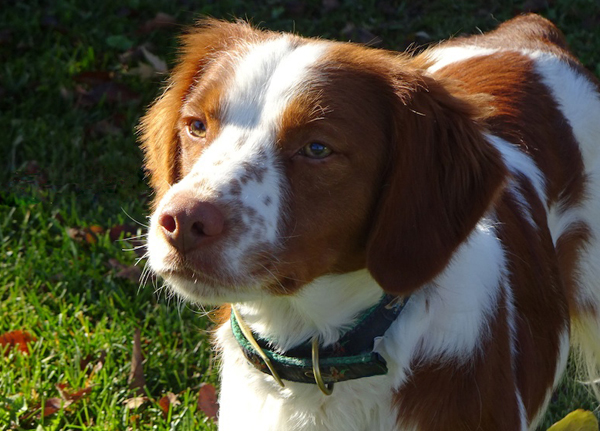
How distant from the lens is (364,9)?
6.74m

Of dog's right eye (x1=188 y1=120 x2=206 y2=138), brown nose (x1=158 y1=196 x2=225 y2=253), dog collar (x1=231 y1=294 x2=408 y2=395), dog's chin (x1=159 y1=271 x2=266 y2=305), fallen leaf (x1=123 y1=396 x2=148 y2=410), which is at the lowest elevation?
fallen leaf (x1=123 y1=396 x2=148 y2=410)

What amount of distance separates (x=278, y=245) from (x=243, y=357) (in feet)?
1.85

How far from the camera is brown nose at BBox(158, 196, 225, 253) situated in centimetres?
220

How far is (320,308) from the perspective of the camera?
2602 mm

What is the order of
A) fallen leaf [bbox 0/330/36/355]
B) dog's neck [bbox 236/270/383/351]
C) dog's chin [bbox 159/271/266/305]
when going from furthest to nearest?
fallen leaf [bbox 0/330/36/355]
dog's neck [bbox 236/270/383/351]
dog's chin [bbox 159/271/266/305]

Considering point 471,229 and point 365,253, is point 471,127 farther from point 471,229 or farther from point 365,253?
point 365,253

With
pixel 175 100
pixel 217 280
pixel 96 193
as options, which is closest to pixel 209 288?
pixel 217 280

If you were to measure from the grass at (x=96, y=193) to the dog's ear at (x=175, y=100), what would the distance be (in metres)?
0.74

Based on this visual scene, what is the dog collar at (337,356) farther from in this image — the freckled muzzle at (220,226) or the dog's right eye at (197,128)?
the dog's right eye at (197,128)

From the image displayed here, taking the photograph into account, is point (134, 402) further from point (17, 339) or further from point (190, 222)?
point (190, 222)

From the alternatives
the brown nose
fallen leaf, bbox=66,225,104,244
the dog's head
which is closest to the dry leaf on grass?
fallen leaf, bbox=66,225,104,244

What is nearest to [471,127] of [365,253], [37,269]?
[365,253]

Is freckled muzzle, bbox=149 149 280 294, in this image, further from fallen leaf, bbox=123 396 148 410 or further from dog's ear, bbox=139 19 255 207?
fallen leaf, bbox=123 396 148 410

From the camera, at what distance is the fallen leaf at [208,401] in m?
3.51
